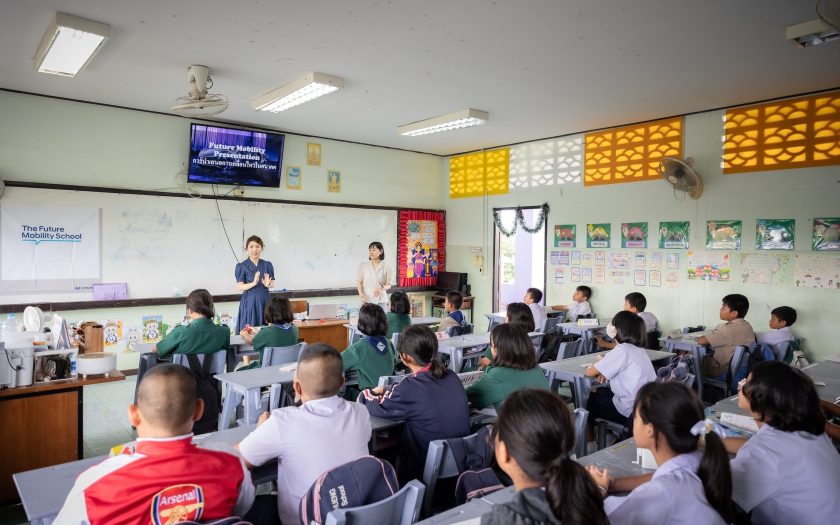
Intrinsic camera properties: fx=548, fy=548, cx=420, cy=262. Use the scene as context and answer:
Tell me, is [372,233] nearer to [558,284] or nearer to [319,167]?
[319,167]

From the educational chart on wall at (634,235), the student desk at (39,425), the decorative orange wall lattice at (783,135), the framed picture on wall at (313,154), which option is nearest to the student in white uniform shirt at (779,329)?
the decorative orange wall lattice at (783,135)

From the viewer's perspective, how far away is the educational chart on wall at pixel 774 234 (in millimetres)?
5582

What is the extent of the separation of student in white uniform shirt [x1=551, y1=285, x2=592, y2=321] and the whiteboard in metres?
3.06

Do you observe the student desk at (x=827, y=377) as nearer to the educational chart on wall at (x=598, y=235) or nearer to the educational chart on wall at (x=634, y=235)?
the educational chart on wall at (x=634, y=235)

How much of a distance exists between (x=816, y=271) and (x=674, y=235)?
146cm

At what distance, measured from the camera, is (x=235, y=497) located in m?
1.57

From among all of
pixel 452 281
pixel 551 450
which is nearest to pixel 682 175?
pixel 452 281

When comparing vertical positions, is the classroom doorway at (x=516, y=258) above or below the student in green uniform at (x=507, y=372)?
above

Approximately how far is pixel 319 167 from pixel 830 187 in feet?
19.7

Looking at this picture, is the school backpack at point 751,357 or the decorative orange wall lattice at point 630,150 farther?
A: the decorative orange wall lattice at point 630,150

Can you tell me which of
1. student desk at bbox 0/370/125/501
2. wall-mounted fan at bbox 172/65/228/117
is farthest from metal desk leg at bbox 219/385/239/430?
wall-mounted fan at bbox 172/65/228/117

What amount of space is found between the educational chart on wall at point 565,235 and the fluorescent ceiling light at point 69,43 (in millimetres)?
5731

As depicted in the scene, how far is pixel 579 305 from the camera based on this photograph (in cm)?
713

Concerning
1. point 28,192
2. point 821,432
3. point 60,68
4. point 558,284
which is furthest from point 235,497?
point 558,284
